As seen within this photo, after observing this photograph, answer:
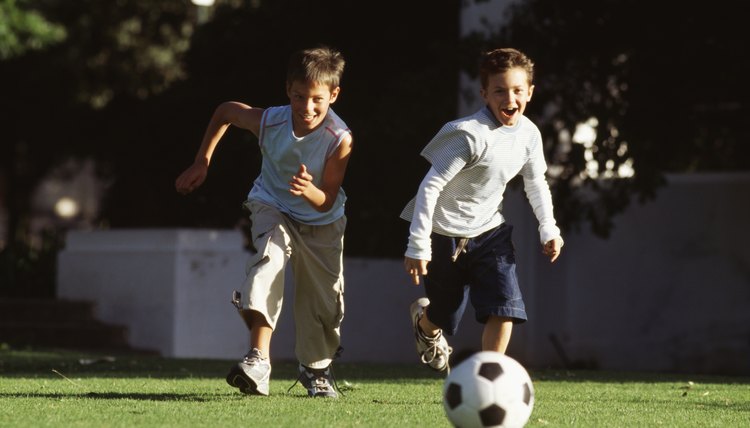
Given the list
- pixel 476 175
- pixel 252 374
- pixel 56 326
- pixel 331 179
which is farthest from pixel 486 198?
pixel 56 326

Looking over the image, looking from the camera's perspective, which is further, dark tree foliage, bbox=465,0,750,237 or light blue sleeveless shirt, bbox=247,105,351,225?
dark tree foliage, bbox=465,0,750,237

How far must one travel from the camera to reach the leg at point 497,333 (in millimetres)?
6688

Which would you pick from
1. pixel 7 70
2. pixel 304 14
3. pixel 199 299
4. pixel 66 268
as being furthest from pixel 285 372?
pixel 7 70

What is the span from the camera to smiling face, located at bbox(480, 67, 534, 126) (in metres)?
6.59

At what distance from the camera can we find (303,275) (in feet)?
23.4

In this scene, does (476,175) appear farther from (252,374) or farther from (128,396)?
(128,396)

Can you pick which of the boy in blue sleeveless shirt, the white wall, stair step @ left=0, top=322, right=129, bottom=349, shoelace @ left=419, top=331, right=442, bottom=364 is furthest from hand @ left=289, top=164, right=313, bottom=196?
stair step @ left=0, top=322, right=129, bottom=349

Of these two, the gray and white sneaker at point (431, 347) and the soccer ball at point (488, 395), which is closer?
the soccer ball at point (488, 395)

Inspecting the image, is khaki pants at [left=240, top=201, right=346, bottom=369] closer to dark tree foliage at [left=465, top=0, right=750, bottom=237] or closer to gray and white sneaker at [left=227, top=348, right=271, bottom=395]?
gray and white sneaker at [left=227, top=348, right=271, bottom=395]

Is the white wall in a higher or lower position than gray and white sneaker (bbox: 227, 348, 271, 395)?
lower

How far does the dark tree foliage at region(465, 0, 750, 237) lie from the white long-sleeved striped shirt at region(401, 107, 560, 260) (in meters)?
6.38

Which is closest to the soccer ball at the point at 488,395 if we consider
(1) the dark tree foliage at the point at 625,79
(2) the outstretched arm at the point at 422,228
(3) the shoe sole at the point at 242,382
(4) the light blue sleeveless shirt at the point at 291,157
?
(2) the outstretched arm at the point at 422,228

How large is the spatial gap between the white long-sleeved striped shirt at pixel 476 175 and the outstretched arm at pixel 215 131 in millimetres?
932

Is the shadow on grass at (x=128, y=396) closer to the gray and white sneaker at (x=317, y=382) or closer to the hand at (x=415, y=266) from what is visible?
the gray and white sneaker at (x=317, y=382)
